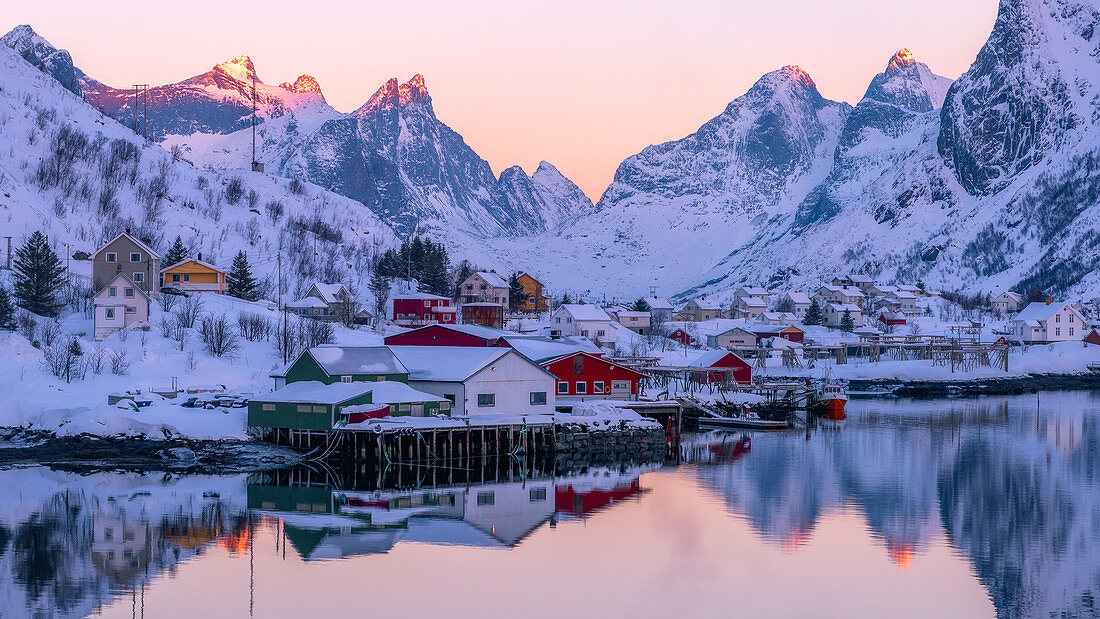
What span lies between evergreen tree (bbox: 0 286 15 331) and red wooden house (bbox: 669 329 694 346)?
266 feet

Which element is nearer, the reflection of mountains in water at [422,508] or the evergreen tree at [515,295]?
the reflection of mountains in water at [422,508]

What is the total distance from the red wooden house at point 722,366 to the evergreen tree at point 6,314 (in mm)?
52187

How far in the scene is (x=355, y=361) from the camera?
63375 millimetres

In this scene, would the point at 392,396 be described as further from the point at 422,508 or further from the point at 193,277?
the point at 193,277

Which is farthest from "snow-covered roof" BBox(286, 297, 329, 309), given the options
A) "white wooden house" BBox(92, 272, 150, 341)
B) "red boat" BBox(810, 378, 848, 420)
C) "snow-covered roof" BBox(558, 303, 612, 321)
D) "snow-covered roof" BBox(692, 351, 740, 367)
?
"red boat" BBox(810, 378, 848, 420)

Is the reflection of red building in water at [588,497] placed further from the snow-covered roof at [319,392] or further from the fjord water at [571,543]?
the snow-covered roof at [319,392]

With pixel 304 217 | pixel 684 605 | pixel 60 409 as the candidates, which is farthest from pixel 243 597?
pixel 304 217

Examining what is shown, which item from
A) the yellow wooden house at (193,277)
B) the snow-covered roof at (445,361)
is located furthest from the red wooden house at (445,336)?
the yellow wooden house at (193,277)

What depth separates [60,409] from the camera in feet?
202

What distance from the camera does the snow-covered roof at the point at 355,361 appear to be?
203 ft

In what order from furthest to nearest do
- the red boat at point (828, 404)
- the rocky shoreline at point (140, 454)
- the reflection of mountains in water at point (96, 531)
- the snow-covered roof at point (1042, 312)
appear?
the snow-covered roof at point (1042, 312)
the red boat at point (828, 404)
the rocky shoreline at point (140, 454)
the reflection of mountains in water at point (96, 531)

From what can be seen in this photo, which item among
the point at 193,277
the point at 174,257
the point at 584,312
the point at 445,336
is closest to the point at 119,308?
the point at 193,277

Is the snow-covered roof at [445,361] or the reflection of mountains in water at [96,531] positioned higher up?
the snow-covered roof at [445,361]

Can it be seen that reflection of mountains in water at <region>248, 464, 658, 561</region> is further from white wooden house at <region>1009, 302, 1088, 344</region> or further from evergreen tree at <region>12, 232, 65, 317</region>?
white wooden house at <region>1009, 302, 1088, 344</region>
